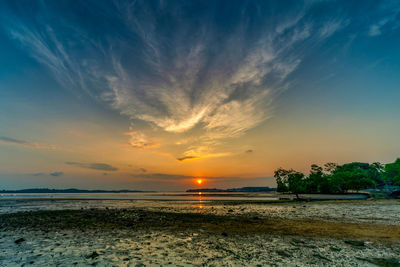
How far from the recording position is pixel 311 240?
1262 centimetres

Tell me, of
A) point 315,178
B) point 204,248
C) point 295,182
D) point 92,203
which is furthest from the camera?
point 315,178

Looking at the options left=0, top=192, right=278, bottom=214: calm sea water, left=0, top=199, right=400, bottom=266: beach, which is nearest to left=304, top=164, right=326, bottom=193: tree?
left=0, top=192, right=278, bottom=214: calm sea water

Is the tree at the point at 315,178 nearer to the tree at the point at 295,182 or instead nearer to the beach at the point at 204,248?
the tree at the point at 295,182

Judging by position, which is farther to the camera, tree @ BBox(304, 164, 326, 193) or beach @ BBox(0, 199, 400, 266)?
tree @ BBox(304, 164, 326, 193)

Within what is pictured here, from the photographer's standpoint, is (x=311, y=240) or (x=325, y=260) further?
(x=311, y=240)

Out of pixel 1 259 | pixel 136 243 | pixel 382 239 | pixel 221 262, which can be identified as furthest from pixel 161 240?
pixel 382 239

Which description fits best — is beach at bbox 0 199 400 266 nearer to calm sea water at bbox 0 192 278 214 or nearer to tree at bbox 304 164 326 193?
calm sea water at bbox 0 192 278 214

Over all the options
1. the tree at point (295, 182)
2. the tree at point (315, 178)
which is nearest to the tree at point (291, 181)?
the tree at point (295, 182)

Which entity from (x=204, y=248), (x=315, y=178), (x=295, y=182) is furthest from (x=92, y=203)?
(x=315, y=178)

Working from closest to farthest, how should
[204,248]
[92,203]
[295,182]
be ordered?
[204,248] < [92,203] < [295,182]

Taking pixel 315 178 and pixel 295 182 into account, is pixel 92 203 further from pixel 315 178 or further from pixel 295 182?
pixel 315 178

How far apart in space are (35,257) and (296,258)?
505 inches

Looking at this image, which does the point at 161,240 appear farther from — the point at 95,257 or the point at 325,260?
the point at 325,260

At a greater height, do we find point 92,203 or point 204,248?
point 92,203
